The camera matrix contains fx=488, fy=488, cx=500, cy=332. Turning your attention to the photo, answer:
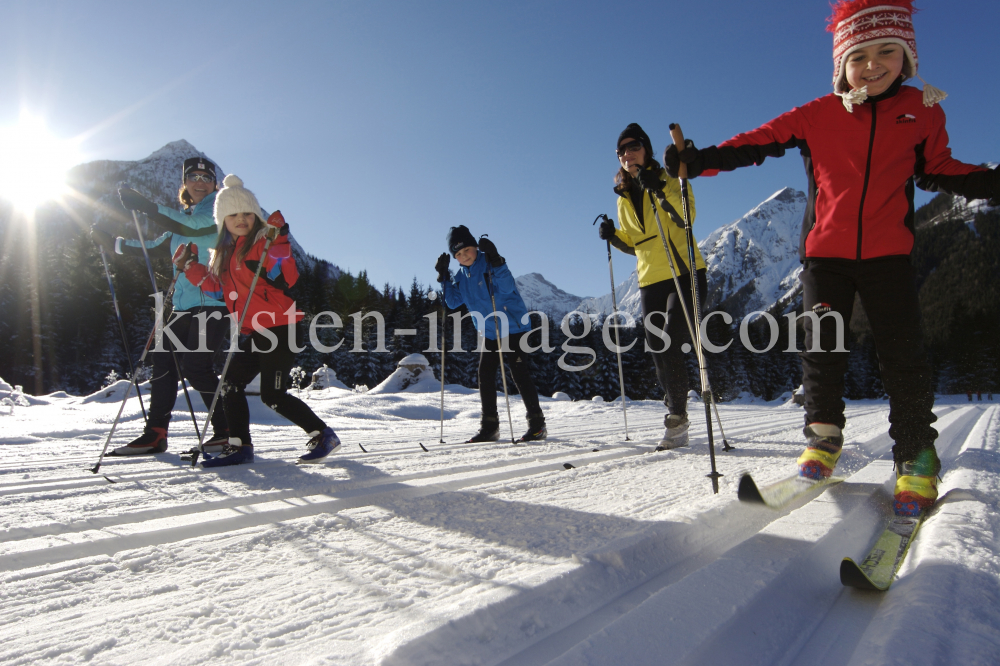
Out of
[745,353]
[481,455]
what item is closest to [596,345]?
[745,353]

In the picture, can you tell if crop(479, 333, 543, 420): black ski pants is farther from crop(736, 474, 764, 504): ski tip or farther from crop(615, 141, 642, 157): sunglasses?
crop(736, 474, 764, 504): ski tip

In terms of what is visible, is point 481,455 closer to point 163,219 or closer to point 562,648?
point 562,648

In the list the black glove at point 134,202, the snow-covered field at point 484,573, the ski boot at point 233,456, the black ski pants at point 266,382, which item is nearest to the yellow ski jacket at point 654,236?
the snow-covered field at point 484,573

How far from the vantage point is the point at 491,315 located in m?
4.24

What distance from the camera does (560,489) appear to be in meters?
1.81

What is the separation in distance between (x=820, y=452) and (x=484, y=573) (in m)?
1.42

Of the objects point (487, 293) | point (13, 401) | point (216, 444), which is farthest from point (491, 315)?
point (13, 401)

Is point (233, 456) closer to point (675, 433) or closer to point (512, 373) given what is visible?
point (512, 373)

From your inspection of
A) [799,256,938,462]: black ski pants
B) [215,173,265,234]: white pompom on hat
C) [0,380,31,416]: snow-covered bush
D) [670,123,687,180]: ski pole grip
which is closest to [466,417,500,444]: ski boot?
[215,173,265,234]: white pompom on hat

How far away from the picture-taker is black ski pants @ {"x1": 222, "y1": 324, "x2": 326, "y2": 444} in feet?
9.33

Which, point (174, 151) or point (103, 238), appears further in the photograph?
point (174, 151)

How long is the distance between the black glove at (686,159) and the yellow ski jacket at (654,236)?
1.12 metres

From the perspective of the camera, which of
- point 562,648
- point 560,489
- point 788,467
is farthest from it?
point 788,467

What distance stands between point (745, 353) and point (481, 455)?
51.4 m
